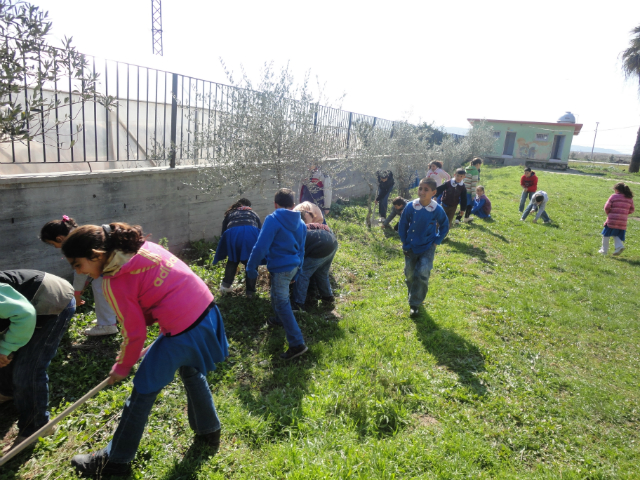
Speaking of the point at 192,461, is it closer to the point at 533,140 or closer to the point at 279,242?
the point at 279,242

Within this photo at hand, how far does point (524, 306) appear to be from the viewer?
603 centimetres

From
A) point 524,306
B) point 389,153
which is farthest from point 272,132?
point 389,153

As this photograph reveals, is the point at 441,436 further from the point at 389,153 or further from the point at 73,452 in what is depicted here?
the point at 389,153

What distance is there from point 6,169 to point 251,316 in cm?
334

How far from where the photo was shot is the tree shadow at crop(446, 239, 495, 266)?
8459mm

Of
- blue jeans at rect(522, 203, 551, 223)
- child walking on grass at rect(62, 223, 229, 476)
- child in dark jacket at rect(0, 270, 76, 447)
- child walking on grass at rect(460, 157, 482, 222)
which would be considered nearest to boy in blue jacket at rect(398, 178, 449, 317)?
child walking on grass at rect(62, 223, 229, 476)

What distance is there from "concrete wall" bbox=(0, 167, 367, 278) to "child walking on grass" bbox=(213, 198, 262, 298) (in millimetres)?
1425

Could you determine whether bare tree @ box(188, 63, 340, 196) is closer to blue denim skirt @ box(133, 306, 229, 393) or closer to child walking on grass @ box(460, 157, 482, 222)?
blue denim skirt @ box(133, 306, 229, 393)

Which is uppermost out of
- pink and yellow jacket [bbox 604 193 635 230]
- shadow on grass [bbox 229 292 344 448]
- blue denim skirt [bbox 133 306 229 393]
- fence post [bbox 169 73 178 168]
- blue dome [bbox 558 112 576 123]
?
blue dome [bbox 558 112 576 123]

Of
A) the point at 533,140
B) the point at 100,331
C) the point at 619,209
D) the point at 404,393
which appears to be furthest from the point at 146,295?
the point at 533,140

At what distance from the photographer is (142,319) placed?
245 cm

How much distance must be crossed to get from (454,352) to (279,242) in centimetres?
240

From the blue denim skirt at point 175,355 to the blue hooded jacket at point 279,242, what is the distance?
1.61 m

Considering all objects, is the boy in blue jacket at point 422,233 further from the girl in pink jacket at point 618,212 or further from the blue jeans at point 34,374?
the girl in pink jacket at point 618,212
